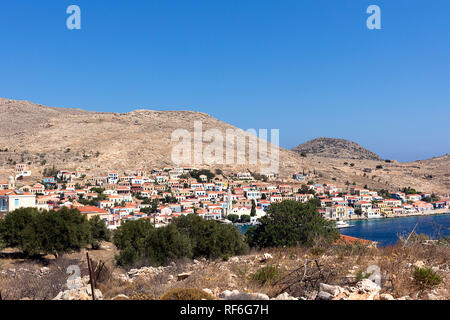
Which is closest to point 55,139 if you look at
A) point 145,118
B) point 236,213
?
point 145,118

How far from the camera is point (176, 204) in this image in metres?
45.5

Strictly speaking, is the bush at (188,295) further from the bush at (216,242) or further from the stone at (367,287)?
the bush at (216,242)

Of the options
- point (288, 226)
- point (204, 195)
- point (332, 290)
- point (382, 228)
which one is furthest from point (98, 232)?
point (382, 228)

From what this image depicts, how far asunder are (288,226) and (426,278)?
10.8m

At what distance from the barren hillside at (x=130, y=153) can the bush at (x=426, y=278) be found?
2144 inches

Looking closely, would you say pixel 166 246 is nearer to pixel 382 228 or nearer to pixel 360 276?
pixel 360 276

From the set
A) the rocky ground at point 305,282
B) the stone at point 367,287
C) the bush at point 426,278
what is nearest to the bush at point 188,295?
the rocky ground at point 305,282

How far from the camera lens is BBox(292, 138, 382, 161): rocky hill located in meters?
109

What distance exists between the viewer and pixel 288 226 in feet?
49.5

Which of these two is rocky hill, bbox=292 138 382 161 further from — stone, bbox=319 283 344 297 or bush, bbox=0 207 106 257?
stone, bbox=319 283 344 297

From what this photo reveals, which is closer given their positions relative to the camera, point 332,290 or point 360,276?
point 332,290

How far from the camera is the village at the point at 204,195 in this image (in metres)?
42.8

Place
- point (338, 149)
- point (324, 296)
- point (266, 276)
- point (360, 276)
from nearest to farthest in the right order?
point (324, 296) < point (360, 276) < point (266, 276) < point (338, 149)

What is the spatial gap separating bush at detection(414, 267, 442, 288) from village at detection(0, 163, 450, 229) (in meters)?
34.3
